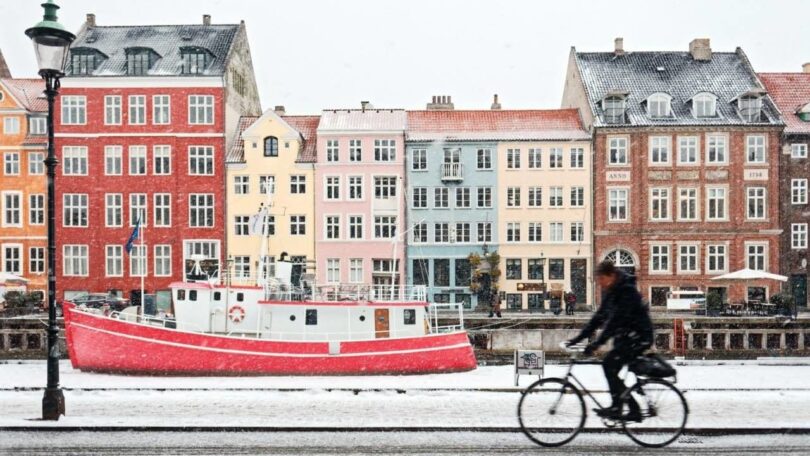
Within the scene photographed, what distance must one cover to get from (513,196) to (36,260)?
26490 millimetres

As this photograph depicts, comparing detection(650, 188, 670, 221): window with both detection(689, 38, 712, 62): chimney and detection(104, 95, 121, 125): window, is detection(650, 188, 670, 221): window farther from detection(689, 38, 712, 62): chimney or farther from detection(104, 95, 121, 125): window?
detection(104, 95, 121, 125): window

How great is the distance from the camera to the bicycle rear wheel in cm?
920

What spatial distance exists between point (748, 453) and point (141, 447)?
6488 mm

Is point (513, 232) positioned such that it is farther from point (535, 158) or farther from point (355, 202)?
point (355, 202)

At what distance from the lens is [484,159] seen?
4691 cm

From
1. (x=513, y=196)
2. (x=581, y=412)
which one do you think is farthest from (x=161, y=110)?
(x=581, y=412)

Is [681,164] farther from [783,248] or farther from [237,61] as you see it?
[237,61]

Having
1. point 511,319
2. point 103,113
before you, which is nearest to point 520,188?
point 511,319

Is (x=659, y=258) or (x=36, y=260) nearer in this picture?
(x=659, y=258)

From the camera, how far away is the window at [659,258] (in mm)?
45500

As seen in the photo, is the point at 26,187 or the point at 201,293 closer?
the point at 201,293

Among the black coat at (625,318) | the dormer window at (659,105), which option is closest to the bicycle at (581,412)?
the black coat at (625,318)

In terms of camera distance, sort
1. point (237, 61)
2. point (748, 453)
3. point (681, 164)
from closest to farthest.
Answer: point (748, 453)
point (681, 164)
point (237, 61)

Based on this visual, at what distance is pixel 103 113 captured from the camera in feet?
154
